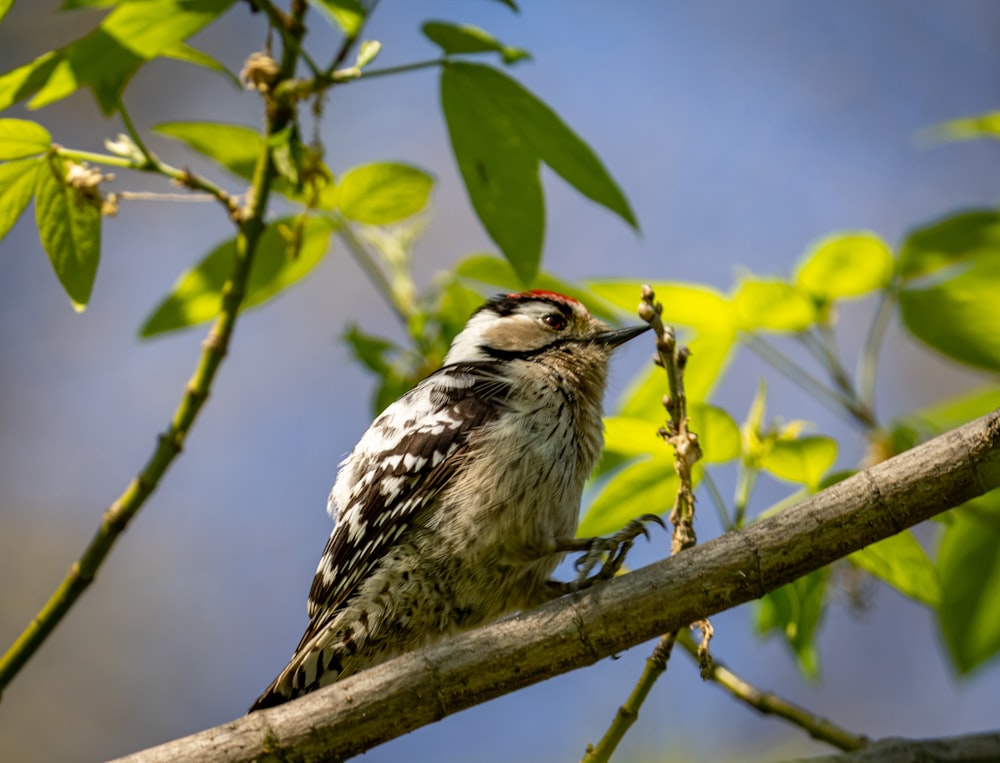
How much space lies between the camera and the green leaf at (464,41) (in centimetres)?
234

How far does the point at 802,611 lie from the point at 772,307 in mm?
732

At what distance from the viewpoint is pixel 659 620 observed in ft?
7.16

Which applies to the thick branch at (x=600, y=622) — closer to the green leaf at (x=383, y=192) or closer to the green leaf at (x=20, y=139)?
the green leaf at (x=383, y=192)

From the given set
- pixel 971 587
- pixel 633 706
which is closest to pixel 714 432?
pixel 633 706

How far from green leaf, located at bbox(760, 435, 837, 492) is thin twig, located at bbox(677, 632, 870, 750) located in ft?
1.48

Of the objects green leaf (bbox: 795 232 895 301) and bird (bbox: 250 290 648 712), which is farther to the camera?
bird (bbox: 250 290 648 712)

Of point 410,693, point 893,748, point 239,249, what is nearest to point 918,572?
point 893,748

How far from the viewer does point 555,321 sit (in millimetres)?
3887

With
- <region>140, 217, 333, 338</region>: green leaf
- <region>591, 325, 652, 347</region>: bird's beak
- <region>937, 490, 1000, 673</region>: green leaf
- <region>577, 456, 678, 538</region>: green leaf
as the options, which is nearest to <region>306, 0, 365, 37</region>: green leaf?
<region>140, 217, 333, 338</region>: green leaf

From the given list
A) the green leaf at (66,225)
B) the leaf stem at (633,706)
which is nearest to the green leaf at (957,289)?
the leaf stem at (633,706)

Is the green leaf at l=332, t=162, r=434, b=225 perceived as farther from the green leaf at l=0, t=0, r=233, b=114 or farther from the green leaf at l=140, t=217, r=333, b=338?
the green leaf at l=0, t=0, r=233, b=114

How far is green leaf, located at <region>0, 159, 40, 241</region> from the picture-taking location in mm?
2369

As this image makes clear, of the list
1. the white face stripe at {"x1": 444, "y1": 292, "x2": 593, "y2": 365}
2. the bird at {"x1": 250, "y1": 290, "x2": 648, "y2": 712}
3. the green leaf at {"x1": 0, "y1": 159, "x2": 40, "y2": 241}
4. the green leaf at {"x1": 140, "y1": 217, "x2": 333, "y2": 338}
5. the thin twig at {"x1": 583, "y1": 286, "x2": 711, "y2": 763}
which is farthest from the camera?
the white face stripe at {"x1": 444, "y1": 292, "x2": 593, "y2": 365}

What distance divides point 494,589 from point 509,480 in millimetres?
328
